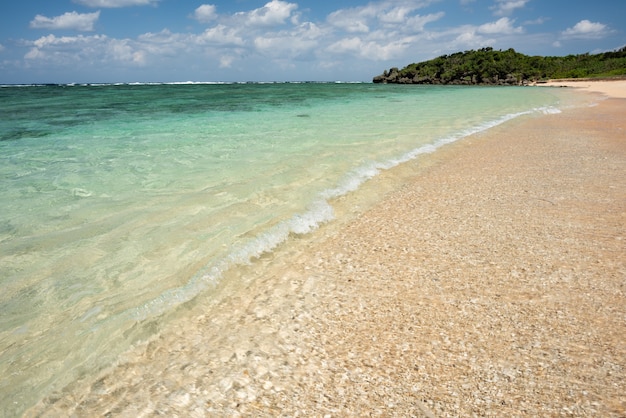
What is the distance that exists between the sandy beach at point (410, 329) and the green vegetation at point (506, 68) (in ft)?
264

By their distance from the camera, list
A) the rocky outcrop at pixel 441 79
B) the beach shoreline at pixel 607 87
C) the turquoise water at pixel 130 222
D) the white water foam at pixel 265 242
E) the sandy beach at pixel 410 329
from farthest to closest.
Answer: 1. the rocky outcrop at pixel 441 79
2. the beach shoreline at pixel 607 87
3. the white water foam at pixel 265 242
4. the turquoise water at pixel 130 222
5. the sandy beach at pixel 410 329

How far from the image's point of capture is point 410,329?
2885 millimetres

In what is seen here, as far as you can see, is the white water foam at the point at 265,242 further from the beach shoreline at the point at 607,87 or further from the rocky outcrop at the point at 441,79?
the rocky outcrop at the point at 441,79

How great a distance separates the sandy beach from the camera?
2.26 m

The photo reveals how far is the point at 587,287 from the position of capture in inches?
132

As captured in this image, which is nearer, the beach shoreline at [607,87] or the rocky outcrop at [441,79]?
the beach shoreline at [607,87]

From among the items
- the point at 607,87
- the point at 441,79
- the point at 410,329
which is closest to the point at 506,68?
the point at 441,79

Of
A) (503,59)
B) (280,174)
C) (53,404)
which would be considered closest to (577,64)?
(503,59)

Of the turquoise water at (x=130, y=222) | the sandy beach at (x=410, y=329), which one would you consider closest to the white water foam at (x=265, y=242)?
the turquoise water at (x=130, y=222)

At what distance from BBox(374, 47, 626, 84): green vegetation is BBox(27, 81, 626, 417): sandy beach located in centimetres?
8033

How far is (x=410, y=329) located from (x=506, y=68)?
101 meters

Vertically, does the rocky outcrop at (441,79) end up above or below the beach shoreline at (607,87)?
above

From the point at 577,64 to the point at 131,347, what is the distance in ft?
347

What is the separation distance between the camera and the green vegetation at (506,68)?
248 feet
